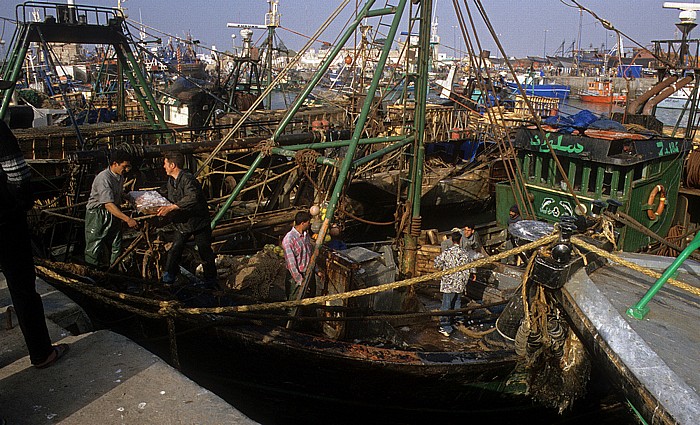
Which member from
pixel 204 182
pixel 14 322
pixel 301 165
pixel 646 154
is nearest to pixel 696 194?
pixel 646 154

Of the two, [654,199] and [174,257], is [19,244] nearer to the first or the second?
[174,257]

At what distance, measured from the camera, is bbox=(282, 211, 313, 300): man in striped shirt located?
5.92 meters

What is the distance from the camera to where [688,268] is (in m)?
4.74

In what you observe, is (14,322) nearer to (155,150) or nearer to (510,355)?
(155,150)

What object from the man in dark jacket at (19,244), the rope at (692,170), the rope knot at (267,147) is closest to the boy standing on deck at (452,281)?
the rope knot at (267,147)

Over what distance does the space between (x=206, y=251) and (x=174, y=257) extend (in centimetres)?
37

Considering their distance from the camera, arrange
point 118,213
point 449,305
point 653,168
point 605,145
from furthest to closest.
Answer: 1. point 653,168
2. point 605,145
3. point 449,305
4. point 118,213

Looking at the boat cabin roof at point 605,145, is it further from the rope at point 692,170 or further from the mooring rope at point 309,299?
the mooring rope at point 309,299

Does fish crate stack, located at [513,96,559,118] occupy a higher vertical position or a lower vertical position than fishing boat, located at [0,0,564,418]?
higher

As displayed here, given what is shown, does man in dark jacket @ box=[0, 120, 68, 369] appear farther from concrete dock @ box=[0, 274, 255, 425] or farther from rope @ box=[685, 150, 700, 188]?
rope @ box=[685, 150, 700, 188]

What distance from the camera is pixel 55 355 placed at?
12.3ft

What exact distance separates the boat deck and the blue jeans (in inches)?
97.2

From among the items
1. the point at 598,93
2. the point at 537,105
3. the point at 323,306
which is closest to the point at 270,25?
the point at 537,105

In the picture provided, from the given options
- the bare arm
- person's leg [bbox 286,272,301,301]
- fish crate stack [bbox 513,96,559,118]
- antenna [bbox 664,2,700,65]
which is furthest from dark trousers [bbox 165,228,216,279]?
fish crate stack [bbox 513,96,559,118]
